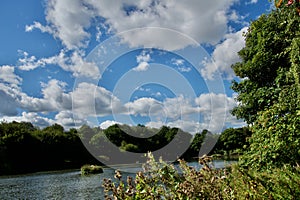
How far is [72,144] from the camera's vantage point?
66.1m

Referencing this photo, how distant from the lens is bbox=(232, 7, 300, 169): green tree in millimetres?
6879

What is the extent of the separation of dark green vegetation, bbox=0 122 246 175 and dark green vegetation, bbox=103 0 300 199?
92.1 ft

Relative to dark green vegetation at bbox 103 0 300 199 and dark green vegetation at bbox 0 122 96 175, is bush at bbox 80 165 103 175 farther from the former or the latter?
dark green vegetation at bbox 103 0 300 199

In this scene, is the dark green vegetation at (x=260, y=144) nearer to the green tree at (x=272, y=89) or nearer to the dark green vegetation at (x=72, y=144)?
the green tree at (x=272, y=89)

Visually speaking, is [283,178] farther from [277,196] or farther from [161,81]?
[161,81]

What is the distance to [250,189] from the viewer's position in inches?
111

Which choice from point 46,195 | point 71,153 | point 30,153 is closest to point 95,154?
point 71,153

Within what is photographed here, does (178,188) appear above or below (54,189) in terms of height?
above

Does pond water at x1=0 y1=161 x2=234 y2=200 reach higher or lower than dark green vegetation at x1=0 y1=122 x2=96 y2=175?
lower

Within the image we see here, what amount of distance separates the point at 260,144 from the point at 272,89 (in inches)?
124

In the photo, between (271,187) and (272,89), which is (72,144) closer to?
(272,89)

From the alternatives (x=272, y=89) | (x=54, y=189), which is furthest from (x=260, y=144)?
(x=54, y=189)

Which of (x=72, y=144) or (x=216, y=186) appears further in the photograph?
(x=72, y=144)

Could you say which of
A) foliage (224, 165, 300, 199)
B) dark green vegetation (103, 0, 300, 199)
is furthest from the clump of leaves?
foliage (224, 165, 300, 199)
